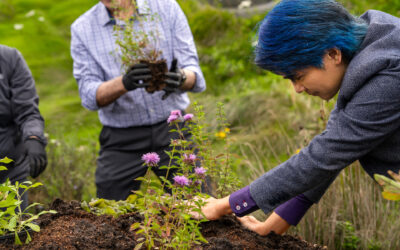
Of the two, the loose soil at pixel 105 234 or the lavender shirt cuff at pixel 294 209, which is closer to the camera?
→ the loose soil at pixel 105 234

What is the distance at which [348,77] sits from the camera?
1688 mm

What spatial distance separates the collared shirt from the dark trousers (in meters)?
0.07

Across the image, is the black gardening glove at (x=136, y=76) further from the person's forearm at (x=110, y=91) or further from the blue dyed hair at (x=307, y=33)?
the blue dyed hair at (x=307, y=33)

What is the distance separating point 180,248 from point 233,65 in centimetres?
587

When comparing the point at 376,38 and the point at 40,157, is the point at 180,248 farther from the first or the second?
the point at 40,157

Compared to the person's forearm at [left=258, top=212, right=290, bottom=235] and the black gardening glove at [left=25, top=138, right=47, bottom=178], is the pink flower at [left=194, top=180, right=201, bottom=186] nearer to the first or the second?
the person's forearm at [left=258, top=212, right=290, bottom=235]

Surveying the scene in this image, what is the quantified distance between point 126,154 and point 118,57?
700 millimetres

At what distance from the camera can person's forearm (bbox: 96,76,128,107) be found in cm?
305

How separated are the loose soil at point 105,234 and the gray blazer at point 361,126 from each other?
248 millimetres

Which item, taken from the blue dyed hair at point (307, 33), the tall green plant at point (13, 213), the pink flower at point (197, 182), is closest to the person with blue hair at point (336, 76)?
the blue dyed hair at point (307, 33)

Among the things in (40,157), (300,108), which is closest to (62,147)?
(40,157)

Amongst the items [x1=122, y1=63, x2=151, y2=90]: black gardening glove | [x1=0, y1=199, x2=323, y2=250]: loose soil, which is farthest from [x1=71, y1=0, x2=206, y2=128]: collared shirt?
[x1=0, y1=199, x2=323, y2=250]: loose soil

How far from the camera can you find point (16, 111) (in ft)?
10.4

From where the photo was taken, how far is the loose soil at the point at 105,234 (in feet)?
6.03
